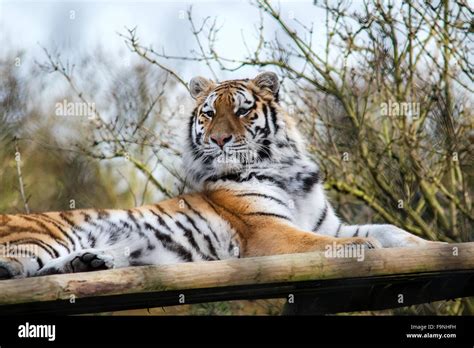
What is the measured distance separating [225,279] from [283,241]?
2.10ft

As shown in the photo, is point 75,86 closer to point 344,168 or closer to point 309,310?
point 344,168

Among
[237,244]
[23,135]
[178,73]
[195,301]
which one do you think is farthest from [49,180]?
[195,301]

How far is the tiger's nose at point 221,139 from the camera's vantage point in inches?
153

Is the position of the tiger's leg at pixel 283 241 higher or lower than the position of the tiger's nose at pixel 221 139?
lower

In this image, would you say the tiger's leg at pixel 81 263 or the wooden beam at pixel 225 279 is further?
the tiger's leg at pixel 81 263

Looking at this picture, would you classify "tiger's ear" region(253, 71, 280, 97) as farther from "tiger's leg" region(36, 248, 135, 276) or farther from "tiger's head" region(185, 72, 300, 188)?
"tiger's leg" region(36, 248, 135, 276)

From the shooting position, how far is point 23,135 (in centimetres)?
480
